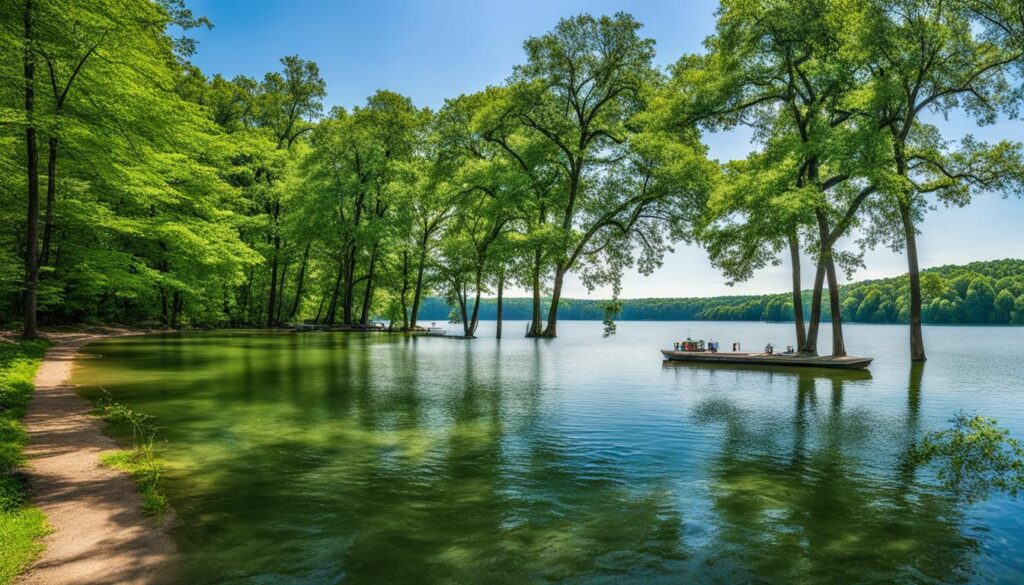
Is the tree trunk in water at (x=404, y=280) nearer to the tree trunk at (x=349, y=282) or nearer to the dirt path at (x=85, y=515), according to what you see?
the tree trunk at (x=349, y=282)

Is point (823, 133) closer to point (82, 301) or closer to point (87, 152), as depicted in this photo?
point (87, 152)

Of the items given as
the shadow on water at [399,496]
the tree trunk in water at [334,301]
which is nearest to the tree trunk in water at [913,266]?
the shadow on water at [399,496]

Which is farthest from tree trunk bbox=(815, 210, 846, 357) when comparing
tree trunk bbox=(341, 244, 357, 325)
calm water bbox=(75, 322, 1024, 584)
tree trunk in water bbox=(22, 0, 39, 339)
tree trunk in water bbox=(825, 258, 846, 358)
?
tree trunk bbox=(341, 244, 357, 325)

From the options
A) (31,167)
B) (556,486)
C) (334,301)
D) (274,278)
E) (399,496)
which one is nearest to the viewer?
(399,496)

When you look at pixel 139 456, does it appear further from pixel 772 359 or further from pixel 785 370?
pixel 772 359

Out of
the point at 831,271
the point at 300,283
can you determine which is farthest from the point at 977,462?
the point at 300,283

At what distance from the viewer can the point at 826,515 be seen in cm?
739

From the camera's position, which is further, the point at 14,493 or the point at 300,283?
the point at 300,283

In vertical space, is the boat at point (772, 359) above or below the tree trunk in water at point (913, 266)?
below

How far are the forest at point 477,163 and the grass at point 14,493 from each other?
1212 cm

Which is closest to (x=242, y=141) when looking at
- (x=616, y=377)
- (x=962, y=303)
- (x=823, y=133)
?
(x=616, y=377)

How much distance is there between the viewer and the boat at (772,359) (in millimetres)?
27120

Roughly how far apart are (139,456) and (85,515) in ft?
9.31

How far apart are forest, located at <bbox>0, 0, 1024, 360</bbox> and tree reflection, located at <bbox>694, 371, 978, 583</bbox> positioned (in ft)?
53.1
